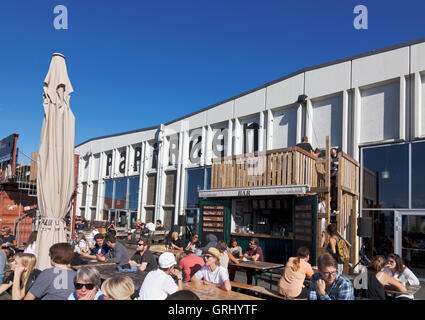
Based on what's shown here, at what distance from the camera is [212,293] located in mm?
4711

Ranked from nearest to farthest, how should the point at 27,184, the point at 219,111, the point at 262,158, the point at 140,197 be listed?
the point at 262,158 → the point at 27,184 → the point at 219,111 → the point at 140,197

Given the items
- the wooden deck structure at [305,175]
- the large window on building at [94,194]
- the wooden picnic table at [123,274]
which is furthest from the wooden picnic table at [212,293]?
the large window on building at [94,194]

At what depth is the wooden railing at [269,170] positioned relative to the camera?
10320 millimetres

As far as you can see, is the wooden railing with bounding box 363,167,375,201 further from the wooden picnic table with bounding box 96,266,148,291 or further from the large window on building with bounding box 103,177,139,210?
the large window on building with bounding box 103,177,139,210

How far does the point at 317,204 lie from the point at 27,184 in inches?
450

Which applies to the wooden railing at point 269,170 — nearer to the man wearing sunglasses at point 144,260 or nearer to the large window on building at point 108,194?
the man wearing sunglasses at point 144,260

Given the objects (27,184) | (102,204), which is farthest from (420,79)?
(102,204)

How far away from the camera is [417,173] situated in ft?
35.8

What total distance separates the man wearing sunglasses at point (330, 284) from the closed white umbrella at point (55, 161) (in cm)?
413

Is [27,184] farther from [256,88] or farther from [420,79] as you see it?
[420,79]

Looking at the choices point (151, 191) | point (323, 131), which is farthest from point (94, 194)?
point (323, 131)

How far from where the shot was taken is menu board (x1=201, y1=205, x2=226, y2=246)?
12422mm
